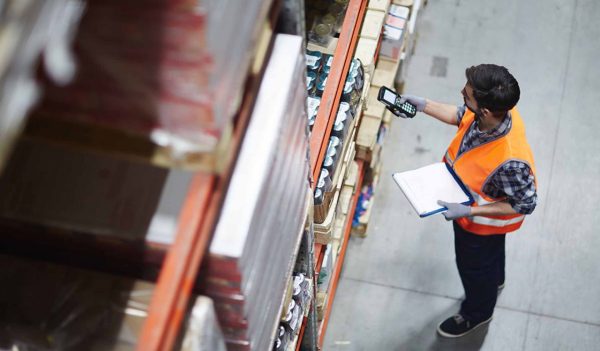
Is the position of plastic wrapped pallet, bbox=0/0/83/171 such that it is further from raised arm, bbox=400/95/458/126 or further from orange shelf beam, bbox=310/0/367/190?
raised arm, bbox=400/95/458/126

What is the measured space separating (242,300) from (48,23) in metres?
1.21

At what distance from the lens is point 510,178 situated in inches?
157

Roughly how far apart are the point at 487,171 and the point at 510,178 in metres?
0.16

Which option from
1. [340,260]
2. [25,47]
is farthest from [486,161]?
[25,47]

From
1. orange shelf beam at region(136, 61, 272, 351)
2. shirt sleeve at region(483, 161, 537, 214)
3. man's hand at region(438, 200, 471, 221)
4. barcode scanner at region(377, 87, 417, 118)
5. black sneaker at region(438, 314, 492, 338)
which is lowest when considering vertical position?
black sneaker at region(438, 314, 492, 338)

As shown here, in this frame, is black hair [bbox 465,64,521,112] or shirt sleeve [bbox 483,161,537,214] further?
shirt sleeve [bbox 483,161,537,214]

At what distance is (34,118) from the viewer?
6.42ft

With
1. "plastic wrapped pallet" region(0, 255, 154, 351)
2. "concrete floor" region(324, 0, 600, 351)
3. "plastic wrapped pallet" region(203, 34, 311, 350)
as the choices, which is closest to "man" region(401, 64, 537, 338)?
"concrete floor" region(324, 0, 600, 351)

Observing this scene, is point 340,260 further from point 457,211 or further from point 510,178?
point 510,178

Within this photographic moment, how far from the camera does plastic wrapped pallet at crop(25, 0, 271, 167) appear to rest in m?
1.62

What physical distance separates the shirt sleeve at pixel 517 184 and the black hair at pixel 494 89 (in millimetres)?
337

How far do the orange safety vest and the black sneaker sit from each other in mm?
1048

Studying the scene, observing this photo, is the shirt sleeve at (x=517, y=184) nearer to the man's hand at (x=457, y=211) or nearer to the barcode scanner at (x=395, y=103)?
the man's hand at (x=457, y=211)

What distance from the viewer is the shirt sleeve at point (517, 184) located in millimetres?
3934
